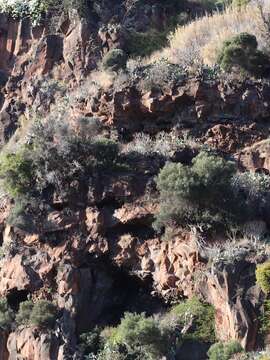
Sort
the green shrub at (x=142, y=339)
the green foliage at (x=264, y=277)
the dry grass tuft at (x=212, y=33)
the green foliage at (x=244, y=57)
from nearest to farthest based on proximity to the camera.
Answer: the green foliage at (x=264, y=277) < the green shrub at (x=142, y=339) < the green foliage at (x=244, y=57) < the dry grass tuft at (x=212, y=33)

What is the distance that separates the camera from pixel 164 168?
21.3 m

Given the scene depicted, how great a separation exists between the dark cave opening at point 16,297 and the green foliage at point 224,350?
6531 mm

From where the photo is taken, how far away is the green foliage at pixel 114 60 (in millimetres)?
27594

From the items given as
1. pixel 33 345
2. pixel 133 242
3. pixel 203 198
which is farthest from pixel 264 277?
pixel 33 345

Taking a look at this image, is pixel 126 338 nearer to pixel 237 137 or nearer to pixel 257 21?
pixel 237 137

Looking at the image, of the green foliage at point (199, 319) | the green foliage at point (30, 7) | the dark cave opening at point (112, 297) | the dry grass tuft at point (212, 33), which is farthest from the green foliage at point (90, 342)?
the green foliage at point (30, 7)

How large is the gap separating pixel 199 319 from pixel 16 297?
6026mm

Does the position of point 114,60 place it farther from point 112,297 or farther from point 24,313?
point 24,313

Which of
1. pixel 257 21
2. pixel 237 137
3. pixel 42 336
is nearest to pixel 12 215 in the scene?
pixel 42 336

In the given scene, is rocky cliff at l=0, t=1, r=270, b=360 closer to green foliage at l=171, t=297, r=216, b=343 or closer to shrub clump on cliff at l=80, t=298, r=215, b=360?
green foliage at l=171, t=297, r=216, b=343

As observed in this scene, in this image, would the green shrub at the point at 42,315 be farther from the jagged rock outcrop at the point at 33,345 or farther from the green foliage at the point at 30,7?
the green foliage at the point at 30,7

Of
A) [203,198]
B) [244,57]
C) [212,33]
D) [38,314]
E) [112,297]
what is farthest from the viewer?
[212,33]

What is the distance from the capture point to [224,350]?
1805 cm

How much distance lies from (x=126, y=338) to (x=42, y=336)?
2.73m
